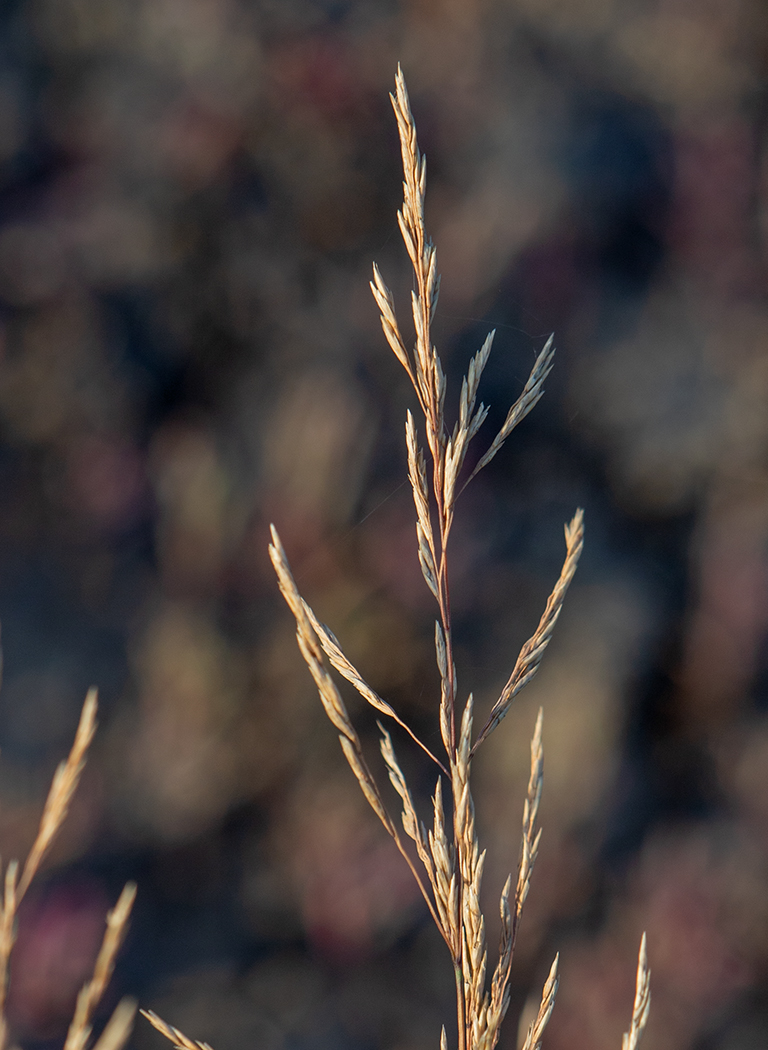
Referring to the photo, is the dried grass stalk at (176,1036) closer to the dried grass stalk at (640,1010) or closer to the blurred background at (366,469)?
the dried grass stalk at (640,1010)

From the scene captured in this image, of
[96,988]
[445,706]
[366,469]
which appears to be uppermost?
[445,706]

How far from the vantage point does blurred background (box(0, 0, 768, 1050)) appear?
1.28 metres

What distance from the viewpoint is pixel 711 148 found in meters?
1.45

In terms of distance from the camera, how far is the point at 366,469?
4.61ft

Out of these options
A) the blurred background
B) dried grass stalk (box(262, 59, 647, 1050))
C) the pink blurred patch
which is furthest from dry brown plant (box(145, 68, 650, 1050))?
the pink blurred patch

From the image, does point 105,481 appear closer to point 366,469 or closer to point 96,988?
point 366,469

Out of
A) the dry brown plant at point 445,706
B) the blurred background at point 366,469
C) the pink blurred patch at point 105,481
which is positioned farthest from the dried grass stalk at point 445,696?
the pink blurred patch at point 105,481

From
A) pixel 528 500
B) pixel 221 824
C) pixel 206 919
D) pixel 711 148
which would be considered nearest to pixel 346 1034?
pixel 206 919

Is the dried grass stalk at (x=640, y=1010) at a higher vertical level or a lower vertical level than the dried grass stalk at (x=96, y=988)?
higher

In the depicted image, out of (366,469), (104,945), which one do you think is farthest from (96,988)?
(366,469)

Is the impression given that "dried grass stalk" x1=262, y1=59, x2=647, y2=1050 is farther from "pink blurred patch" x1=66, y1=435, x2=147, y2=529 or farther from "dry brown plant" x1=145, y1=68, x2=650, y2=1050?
"pink blurred patch" x1=66, y1=435, x2=147, y2=529

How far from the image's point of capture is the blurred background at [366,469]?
1275 mm

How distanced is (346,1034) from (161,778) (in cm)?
56

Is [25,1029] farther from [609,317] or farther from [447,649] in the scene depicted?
[609,317]
